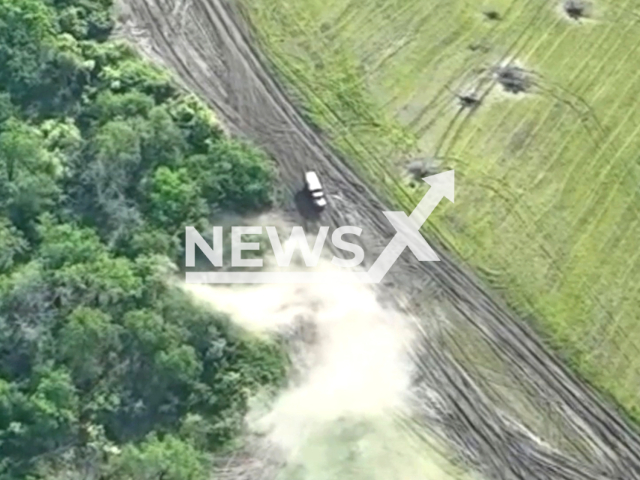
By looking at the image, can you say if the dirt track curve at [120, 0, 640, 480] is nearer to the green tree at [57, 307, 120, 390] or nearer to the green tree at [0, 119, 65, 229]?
the green tree at [0, 119, 65, 229]

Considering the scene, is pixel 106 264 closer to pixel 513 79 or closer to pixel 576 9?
pixel 513 79

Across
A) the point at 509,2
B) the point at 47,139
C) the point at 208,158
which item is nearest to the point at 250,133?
the point at 208,158

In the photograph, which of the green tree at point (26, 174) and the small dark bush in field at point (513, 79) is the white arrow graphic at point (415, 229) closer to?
the small dark bush in field at point (513, 79)

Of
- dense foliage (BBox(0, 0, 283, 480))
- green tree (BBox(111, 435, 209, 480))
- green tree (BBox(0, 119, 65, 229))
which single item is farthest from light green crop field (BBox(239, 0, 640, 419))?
green tree (BBox(111, 435, 209, 480))

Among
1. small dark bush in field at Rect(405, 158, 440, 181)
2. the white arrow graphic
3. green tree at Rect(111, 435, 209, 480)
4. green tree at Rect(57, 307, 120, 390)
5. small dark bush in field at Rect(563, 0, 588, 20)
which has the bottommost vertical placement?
green tree at Rect(111, 435, 209, 480)

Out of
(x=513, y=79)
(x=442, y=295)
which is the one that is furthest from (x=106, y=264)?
(x=513, y=79)
